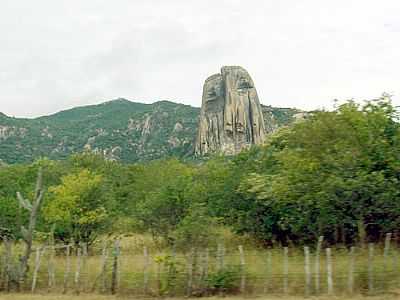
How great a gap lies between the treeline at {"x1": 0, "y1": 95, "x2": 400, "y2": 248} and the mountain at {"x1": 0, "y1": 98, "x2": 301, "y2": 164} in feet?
179

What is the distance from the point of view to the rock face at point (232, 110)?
427 ft

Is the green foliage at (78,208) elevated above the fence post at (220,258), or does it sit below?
above

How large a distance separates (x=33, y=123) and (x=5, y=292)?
9084 centimetres

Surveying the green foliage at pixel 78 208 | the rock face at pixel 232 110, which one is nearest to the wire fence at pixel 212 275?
the green foliage at pixel 78 208

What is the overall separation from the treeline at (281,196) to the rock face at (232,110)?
9635cm

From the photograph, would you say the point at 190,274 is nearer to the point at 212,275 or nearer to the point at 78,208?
the point at 212,275

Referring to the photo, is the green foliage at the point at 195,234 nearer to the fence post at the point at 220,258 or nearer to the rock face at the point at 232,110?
the fence post at the point at 220,258

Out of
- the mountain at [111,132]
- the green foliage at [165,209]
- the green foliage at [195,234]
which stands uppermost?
the mountain at [111,132]

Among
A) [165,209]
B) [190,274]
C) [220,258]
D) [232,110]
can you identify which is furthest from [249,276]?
[232,110]

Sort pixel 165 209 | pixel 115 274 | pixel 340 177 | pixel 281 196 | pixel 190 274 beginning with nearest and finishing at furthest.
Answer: pixel 190 274 < pixel 115 274 < pixel 340 177 < pixel 281 196 < pixel 165 209

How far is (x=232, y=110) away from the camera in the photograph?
136 m

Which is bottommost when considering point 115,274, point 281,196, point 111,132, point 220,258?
point 115,274

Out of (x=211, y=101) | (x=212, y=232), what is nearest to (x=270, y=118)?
(x=211, y=101)

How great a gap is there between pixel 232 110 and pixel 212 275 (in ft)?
397
